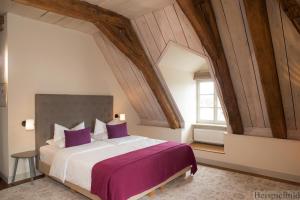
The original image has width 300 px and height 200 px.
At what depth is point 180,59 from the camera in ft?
15.1

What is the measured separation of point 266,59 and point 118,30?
8.13 feet

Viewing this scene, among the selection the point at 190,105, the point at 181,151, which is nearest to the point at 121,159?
the point at 181,151

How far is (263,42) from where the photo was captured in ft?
8.89

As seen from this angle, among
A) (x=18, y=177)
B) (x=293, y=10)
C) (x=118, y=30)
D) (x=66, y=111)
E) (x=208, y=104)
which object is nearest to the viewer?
(x=293, y=10)

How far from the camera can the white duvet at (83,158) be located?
2887 mm

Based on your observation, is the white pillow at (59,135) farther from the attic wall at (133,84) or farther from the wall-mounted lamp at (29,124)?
the attic wall at (133,84)

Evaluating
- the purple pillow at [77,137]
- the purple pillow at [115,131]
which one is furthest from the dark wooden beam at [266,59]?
the purple pillow at [77,137]

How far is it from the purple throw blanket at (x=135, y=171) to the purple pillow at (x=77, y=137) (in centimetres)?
105

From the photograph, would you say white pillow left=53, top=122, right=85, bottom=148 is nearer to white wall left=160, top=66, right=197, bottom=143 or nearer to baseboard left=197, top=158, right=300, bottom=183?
white wall left=160, top=66, right=197, bottom=143

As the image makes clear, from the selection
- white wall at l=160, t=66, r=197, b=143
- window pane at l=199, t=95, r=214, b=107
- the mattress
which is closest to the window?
window pane at l=199, t=95, r=214, b=107

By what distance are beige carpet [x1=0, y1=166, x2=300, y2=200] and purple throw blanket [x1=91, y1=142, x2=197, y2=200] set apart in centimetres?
25

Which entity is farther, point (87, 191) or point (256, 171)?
point (256, 171)

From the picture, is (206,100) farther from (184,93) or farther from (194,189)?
(194,189)

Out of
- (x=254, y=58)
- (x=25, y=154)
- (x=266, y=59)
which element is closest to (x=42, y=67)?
(x=25, y=154)
